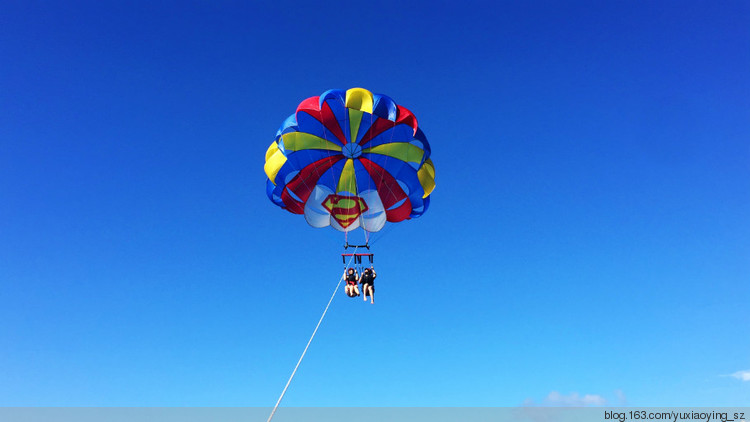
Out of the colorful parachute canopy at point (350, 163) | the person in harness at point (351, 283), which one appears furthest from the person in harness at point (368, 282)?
the colorful parachute canopy at point (350, 163)

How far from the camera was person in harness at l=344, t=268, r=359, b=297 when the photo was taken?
1611 cm

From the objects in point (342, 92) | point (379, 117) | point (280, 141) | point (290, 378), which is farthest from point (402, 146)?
point (290, 378)

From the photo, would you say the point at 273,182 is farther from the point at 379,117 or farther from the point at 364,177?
the point at 379,117

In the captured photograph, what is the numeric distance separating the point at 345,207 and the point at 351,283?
2955 mm

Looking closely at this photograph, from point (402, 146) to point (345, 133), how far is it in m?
→ 1.87

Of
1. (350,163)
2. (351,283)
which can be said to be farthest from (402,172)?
(351,283)

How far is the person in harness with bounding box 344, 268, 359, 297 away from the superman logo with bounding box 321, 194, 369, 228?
225 cm

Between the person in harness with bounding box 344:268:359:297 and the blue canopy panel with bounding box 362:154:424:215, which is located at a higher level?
the blue canopy panel with bounding box 362:154:424:215

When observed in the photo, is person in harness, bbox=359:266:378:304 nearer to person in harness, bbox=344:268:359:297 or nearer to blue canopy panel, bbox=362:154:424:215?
person in harness, bbox=344:268:359:297

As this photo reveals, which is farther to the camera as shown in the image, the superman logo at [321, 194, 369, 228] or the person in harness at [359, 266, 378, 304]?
the superman logo at [321, 194, 369, 228]

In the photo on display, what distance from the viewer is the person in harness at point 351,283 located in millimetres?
16109

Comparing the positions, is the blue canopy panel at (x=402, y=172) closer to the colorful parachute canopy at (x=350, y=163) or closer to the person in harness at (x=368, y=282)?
the colorful parachute canopy at (x=350, y=163)

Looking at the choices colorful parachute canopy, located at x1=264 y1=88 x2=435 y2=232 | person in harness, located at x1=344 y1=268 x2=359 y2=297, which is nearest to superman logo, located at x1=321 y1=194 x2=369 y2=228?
colorful parachute canopy, located at x1=264 y1=88 x2=435 y2=232

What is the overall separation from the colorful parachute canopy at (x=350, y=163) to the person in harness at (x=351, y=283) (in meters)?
2.13
